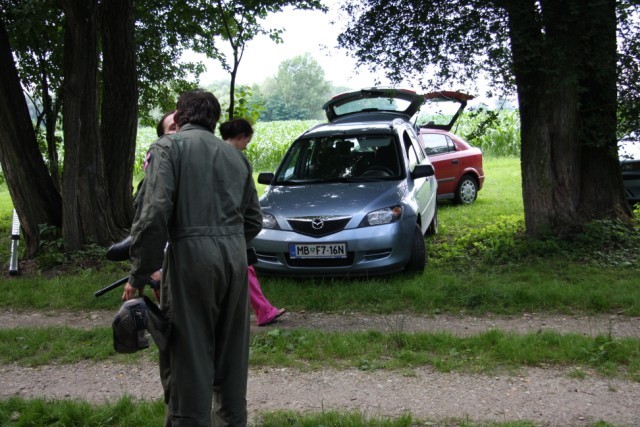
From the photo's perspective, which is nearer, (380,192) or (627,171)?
(380,192)

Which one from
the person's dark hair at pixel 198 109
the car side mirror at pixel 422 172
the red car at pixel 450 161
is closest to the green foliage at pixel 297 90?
the red car at pixel 450 161

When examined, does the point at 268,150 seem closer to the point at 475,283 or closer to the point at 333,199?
the point at 333,199

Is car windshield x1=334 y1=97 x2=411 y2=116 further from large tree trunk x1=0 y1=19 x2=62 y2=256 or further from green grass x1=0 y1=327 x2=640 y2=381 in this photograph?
green grass x1=0 y1=327 x2=640 y2=381

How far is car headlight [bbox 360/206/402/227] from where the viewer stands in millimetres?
7789

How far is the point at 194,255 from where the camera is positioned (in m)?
3.38

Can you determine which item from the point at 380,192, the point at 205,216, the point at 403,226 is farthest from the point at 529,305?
the point at 205,216

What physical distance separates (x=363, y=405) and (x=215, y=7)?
1028 centimetres

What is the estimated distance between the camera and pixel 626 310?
6.71m

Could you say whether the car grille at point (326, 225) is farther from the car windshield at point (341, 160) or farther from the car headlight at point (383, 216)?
the car windshield at point (341, 160)

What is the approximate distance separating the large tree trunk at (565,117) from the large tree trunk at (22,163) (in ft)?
22.7

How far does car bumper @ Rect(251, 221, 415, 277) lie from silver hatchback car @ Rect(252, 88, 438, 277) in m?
0.01

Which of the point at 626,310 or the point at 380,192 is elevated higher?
the point at 380,192

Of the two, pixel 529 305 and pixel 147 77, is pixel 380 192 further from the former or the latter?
pixel 147 77

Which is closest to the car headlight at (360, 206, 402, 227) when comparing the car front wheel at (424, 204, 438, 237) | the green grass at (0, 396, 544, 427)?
the car front wheel at (424, 204, 438, 237)
